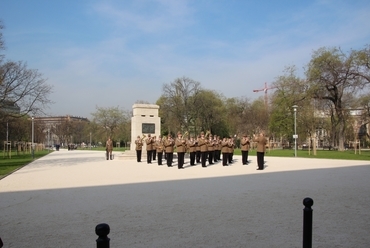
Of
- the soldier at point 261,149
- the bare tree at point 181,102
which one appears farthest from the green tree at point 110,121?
the soldier at point 261,149

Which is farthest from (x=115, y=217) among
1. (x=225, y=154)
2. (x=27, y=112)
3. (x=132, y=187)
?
(x=27, y=112)

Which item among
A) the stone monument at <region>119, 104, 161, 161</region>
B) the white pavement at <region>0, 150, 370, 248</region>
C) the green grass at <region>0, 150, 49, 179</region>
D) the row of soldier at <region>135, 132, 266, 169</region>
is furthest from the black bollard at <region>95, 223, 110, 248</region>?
the stone monument at <region>119, 104, 161, 161</region>

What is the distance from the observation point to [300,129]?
53.8m

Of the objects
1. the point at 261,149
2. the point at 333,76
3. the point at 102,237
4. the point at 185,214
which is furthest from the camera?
the point at 333,76

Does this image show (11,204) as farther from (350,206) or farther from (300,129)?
(300,129)

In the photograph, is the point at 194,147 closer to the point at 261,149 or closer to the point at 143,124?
the point at 261,149

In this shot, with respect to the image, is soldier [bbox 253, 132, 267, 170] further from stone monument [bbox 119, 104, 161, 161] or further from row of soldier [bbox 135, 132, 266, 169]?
stone monument [bbox 119, 104, 161, 161]

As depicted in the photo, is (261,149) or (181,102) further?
(181,102)

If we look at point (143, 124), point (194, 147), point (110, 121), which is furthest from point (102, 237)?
point (110, 121)

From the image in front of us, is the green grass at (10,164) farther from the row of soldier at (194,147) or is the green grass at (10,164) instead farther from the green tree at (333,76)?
the green tree at (333,76)

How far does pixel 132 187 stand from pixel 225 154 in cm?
1074

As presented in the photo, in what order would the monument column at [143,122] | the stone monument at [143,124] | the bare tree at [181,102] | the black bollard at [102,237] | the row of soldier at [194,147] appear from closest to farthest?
the black bollard at [102,237] < the row of soldier at [194,147] < the stone monument at [143,124] < the monument column at [143,122] < the bare tree at [181,102]

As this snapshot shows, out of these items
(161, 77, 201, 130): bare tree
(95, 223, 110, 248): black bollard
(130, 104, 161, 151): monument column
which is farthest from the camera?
(161, 77, 201, 130): bare tree

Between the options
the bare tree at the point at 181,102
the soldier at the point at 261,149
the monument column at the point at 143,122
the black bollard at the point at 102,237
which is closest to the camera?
the black bollard at the point at 102,237
